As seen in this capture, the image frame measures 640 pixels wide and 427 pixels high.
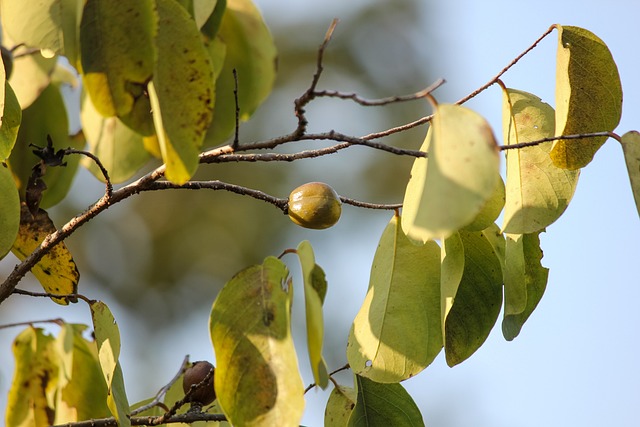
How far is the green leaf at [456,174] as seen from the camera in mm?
613

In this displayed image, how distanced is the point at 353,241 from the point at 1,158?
596cm

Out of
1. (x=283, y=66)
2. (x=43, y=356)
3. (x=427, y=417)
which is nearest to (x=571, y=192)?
(x=43, y=356)

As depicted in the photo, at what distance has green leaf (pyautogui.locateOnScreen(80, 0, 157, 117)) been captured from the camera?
2.69ft

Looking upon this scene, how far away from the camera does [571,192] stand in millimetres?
950

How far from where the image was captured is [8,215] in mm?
978

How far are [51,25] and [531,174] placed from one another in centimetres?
56

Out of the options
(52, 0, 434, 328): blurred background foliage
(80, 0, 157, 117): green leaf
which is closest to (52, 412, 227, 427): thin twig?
(80, 0, 157, 117): green leaf

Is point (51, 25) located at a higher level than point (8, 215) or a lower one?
higher

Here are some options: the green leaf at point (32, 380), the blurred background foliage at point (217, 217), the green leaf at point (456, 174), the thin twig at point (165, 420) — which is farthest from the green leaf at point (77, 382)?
the blurred background foliage at point (217, 217)

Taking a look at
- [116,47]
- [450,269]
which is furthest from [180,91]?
[450,269]

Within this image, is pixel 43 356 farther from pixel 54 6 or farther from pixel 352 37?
pixel 352 37

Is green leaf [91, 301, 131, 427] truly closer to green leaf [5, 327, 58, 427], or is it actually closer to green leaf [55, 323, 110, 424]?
green leaf [55, 323, 110, 424]

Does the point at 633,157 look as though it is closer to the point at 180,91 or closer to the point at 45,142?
the point at 180,91

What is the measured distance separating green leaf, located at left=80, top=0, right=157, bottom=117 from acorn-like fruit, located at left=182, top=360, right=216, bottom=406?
42 cm
